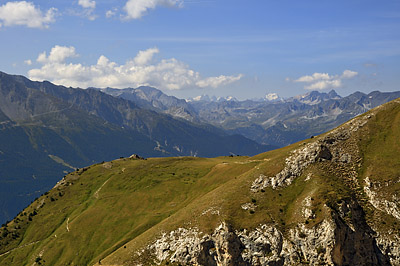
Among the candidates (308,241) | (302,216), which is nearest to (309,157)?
→ (302,216)

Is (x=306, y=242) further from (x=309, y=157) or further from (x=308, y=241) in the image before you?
(x=309, y=157)

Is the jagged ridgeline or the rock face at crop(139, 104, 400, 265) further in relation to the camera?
the jagged ridgeline

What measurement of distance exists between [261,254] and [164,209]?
2929 inches

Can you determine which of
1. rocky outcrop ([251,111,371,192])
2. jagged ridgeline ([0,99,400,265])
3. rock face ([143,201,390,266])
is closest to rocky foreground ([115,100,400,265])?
rock face ([143,201,390,266])

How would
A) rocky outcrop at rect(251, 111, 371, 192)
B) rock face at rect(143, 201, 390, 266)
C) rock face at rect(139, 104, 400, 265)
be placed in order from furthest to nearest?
1. rocky outcrop at rect(251, 111, 371, 192)
2. rock face at rect(139, 104, 400, 265)
3. rock face at rect(143, 201, 390, 266)

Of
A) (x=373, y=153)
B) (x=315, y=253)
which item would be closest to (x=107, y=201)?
(x=315, y=253)

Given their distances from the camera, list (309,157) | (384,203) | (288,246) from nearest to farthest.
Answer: (288,246)
(384,203)
(309,157)

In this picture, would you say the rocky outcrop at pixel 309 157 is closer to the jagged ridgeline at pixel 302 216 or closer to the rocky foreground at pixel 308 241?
the jagged ridgeline at pixel 302 216

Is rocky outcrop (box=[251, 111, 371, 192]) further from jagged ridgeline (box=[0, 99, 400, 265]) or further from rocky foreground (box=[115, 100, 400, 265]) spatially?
rocky foreground (box=[115, 100, 400, 265])

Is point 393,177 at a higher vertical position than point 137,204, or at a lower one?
higher

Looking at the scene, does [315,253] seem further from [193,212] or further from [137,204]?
[137,204]

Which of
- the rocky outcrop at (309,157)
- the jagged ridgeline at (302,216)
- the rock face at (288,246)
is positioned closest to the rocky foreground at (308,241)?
Answer: the rock face at (288,246)

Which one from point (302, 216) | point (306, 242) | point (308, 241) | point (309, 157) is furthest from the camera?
point (309, 157)

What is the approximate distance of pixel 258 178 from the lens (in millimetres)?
122375
